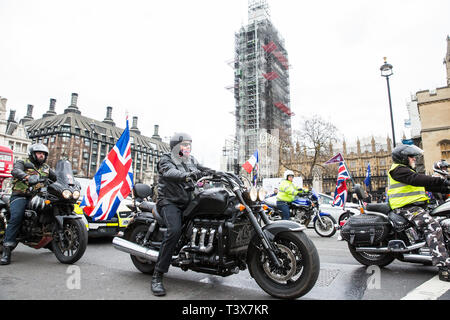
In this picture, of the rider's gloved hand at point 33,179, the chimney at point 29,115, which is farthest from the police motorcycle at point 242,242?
the chimney at point 29,115

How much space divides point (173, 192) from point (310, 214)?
7130 millimetres

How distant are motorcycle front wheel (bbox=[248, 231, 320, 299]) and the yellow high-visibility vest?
6.56ft

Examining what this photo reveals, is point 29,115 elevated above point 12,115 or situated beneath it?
elevated above

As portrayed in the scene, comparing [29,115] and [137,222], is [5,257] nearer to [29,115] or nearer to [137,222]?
[137,222]

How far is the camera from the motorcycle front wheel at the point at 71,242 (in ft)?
15.3

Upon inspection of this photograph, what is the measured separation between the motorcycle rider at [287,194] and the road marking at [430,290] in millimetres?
5608

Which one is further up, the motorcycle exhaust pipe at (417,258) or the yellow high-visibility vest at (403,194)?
the yellow high-visibility vest at (403,194)

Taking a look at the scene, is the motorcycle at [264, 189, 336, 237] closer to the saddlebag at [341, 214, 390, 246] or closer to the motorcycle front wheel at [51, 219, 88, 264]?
the saddlebag at [341, 214, 390, 246]

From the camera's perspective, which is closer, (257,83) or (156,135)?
(257,83)

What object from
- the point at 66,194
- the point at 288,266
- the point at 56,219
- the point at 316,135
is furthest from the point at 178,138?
the point at 316,135

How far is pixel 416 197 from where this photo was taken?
4121 mm

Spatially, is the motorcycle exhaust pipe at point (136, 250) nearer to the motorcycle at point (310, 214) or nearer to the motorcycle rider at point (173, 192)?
the motorcycle rider at point (173, 192)

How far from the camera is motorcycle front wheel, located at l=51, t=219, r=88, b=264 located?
4.65 m
